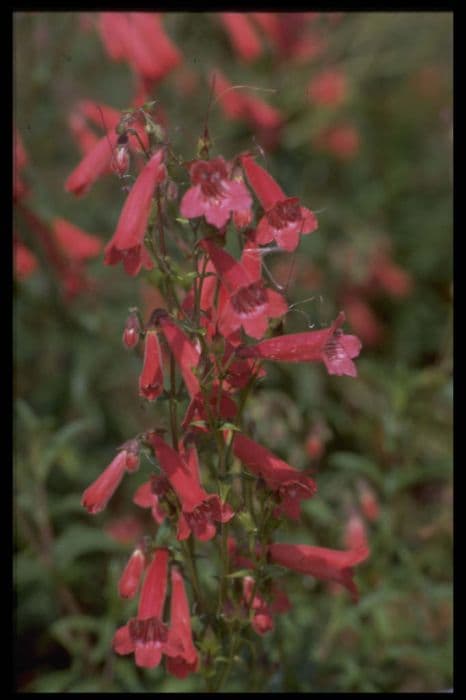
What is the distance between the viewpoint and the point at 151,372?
1798 millimetres

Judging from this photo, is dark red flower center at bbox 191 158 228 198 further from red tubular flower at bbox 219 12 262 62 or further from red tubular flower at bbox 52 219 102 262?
red tubular flower at bbox 219 12 262 62

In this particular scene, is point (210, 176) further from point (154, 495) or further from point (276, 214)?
point (154, 495)

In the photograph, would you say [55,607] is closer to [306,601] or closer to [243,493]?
[306,601]

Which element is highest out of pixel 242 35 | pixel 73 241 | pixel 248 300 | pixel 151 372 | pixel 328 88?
pixel 328 88

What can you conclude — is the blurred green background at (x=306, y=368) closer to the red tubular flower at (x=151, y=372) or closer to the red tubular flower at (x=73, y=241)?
the red tubular flower at (x=73, y=241)

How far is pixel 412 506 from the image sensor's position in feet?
14.3

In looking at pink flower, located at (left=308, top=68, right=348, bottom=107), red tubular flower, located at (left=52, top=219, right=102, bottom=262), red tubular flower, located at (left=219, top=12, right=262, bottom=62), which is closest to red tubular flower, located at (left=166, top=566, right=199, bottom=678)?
red tubular flower, located at (left=52, top=219, right=102, bottom=262)

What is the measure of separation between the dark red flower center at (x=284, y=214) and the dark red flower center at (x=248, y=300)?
165mm

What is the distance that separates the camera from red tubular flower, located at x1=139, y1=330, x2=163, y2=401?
5.90 ft

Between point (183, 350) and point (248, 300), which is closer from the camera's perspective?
point (248, 300)

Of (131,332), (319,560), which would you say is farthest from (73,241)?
(319,560)

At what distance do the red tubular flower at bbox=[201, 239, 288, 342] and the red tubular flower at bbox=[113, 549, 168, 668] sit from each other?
0.61 metres

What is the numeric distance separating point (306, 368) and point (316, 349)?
8.40ft
